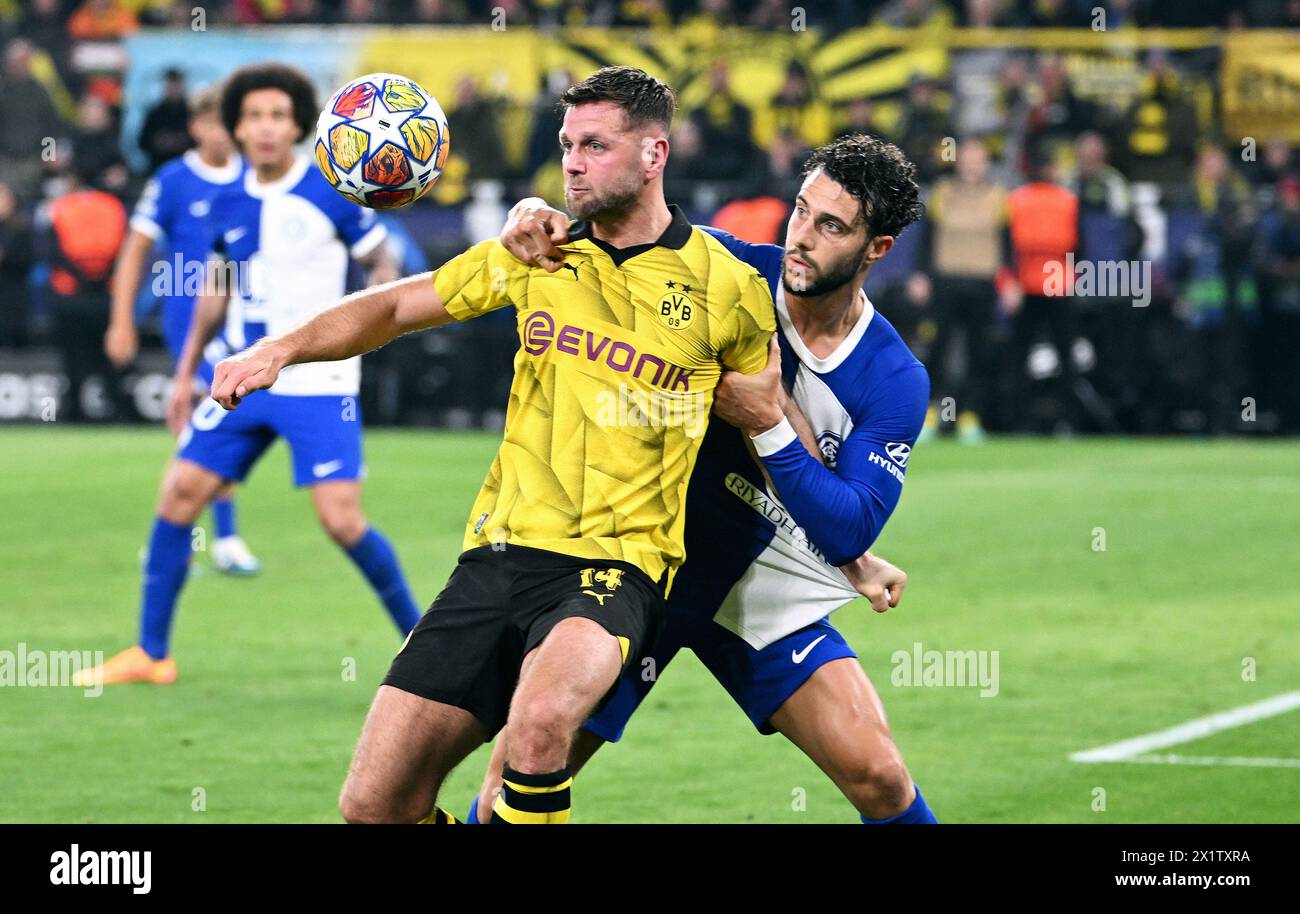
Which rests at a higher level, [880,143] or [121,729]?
[880,143]

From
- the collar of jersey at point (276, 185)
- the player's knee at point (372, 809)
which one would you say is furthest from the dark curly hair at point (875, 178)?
the collar of jersey at point (276, 185)

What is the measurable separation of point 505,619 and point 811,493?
2.89 ft

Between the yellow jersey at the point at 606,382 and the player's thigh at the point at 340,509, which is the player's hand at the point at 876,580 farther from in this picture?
the player's thigh at the point at 340,509

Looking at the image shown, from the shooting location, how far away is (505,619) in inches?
206

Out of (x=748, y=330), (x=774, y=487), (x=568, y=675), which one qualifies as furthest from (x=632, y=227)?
(x=568, y=675)

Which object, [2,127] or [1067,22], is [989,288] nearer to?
[1067,22]

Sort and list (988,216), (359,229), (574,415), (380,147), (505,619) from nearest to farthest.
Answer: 1. (505,619)
2. (574,415)
3. (380,147)
4. (359,229)
5. (988,216)

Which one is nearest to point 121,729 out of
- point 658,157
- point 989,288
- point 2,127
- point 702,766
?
point 702,766

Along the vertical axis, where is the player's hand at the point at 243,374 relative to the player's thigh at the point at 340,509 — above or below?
above

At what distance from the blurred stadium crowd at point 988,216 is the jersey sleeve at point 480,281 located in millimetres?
13497

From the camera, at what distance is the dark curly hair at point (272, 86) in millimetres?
9211

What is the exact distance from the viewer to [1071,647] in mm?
9914

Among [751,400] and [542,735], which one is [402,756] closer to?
[542,735]
